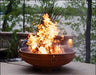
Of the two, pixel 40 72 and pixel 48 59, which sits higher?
pixel 48 59

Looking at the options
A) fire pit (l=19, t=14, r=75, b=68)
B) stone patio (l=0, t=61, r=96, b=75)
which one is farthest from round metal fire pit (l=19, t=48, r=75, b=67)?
stone patio (l=0, t=61, r=96, b=75)

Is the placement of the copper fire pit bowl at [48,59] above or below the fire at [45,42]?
below

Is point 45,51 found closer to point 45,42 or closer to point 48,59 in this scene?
point 45,42

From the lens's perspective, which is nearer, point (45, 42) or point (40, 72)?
point (40, 72)

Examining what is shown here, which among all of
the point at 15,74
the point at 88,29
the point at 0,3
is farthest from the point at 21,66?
the point at 0,3

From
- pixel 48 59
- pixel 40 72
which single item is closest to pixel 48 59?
pixel 48 59

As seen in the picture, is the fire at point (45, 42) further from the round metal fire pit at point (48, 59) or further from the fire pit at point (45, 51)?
the round metal fire pit at point (48, 59)

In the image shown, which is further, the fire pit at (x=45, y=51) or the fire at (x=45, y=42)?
the fire at (x=45, y=42)

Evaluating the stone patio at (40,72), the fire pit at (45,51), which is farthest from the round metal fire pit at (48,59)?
→ the stone patio at (40,72)

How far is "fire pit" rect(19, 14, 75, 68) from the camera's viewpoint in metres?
2.11

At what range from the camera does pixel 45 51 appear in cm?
237

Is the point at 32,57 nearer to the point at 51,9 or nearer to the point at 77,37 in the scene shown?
the point at 51,9

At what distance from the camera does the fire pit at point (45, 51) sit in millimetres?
2105

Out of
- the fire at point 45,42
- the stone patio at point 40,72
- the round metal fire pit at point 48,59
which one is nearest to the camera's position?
the round metal fire pit at point 48,59
